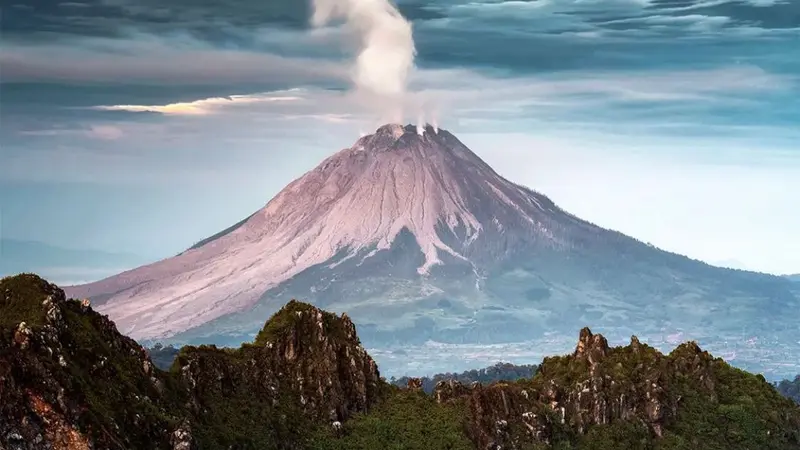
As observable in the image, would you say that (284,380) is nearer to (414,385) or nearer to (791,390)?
Result: (414,385)

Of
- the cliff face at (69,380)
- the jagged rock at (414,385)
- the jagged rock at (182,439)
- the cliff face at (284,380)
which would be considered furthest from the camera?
the jagged rock at (414,385)

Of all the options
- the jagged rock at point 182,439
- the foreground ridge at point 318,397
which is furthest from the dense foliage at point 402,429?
the jagged rock at point 182,439

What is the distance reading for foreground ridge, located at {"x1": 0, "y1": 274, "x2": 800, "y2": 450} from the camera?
31000 mm

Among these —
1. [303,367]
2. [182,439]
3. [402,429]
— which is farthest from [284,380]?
[182,439]

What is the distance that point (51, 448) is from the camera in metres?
29.7

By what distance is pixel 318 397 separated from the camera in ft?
133

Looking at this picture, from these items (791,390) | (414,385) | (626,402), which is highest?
(791,390)

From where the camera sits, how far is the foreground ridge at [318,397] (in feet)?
102

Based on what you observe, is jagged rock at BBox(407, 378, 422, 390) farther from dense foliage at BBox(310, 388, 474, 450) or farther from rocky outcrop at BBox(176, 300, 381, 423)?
rocky outcrop at BBox(176, 300, 381, 423)

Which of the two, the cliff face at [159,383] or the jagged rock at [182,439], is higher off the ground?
the cliff face at [159,383]

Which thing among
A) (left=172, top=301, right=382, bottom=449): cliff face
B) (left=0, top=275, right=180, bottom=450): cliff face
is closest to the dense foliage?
(left=172, top=301, right=382, bottom=449): cliff face

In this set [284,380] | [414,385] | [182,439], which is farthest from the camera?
[414,385]

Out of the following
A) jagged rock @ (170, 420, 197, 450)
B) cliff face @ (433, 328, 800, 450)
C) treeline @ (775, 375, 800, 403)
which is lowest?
jagged rock @ (170, 420, 197, 450)

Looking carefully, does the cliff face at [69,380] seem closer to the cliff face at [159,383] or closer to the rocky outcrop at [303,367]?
the cliff face at [159,383]
